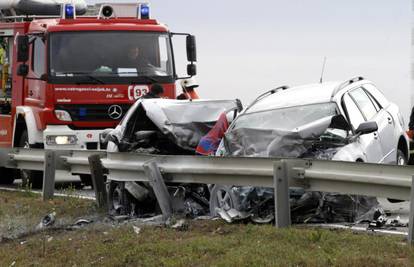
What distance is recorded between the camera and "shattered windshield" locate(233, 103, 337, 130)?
32.9ft

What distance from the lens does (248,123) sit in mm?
10297

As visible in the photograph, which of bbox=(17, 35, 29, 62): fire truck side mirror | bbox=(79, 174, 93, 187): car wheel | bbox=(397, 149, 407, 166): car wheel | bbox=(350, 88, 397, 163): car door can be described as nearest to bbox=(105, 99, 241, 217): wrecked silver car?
bbox=(350, 88, 397, 163): car door

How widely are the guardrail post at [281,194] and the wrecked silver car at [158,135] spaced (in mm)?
1668

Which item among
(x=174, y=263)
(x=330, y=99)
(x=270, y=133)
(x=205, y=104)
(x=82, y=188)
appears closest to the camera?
(x=174, y=263)

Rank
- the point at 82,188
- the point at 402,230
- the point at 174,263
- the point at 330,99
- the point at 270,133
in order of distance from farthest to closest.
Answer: the point at 82,188, the point at 330,99, the point at 270,133, the point at 402,230, the point at 174,263

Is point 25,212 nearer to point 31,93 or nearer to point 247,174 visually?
point 247,174

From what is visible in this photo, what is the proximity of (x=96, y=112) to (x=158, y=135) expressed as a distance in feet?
17.5

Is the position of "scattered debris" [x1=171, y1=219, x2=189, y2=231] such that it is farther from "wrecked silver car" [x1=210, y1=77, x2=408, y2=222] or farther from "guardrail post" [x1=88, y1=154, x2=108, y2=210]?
"guardrail post" [x1=88, y1=154, x2=108, y2=210]

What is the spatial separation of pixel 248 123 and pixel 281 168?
6.71 feet

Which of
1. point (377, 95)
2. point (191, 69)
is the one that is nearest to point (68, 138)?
point (191, 69)

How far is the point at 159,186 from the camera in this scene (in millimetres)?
9516

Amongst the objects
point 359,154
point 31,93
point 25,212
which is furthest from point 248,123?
point 31,93

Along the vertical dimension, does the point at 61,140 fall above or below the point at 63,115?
below

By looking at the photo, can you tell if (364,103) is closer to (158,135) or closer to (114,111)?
(158,135)
